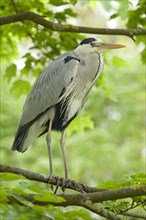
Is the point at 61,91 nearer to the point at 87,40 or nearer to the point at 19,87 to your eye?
the point at 87,40

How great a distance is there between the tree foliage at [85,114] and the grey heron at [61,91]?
250 mm

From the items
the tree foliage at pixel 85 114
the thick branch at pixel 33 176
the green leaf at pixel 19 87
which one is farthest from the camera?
the green leaf at pixel 19 87

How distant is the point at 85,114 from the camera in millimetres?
5090

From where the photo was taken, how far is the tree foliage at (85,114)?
8.15ft

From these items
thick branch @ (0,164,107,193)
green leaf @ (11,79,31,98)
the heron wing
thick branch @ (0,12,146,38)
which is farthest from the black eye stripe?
thick branch @ (0,164,107,193)

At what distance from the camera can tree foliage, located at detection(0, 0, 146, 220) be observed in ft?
8.15

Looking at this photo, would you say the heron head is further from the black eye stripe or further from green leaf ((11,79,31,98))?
green leaf ((11,79,31,98))

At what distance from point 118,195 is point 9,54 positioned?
2475 mm

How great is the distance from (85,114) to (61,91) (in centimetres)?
118

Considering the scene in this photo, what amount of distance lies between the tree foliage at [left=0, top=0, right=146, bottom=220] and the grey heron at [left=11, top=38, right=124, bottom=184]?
0.25 m

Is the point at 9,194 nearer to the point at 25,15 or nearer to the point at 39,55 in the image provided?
the point at 25,15

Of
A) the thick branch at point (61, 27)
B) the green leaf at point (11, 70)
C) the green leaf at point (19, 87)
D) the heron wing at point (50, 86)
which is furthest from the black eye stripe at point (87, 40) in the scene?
the green leaf at point (19, 87)

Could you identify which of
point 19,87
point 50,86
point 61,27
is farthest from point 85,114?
point 61,27

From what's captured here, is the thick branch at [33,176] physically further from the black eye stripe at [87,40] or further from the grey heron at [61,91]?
the black eye stripe at [87,40]
